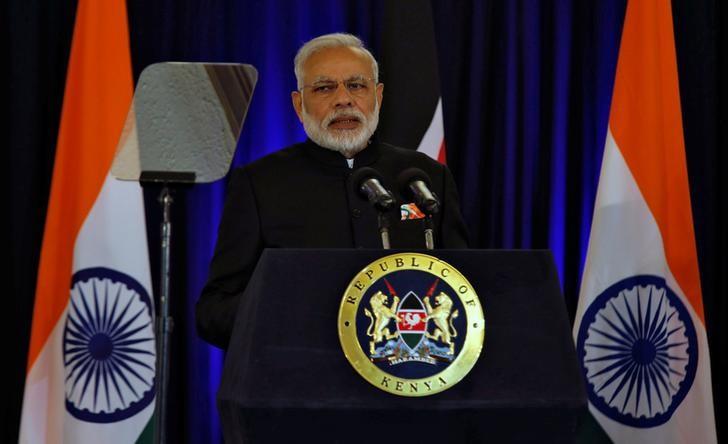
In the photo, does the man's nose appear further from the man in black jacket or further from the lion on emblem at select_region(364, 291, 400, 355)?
the lion on emblem at select_region(364, 291, 400, 355)

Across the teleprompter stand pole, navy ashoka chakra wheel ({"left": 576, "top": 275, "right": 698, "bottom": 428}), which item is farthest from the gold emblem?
navy ashoka chakra wheel ({"left": 576, "top": 275, "right": 698, "bottom": 428})

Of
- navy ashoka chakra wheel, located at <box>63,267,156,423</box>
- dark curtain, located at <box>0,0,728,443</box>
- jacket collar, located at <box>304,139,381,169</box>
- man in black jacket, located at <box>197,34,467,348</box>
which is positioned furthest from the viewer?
dark curtain, located at <box>0,0,728,443</box>

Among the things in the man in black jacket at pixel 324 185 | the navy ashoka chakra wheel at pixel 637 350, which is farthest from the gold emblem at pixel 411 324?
the navy ashoka chakra wheel at pixel 637 350

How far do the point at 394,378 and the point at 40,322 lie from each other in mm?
2410

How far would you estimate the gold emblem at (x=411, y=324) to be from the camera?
1.44m

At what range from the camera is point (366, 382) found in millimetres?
1432

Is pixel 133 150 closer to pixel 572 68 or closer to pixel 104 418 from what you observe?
pixel 104 418

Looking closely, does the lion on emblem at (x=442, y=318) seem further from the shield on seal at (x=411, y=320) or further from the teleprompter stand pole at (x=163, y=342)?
the teleprompter stand pole at (x=163, y=342)

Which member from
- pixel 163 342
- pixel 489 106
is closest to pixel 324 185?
pixel 163 342

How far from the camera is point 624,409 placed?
367cm

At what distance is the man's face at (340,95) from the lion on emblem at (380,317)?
1148mm

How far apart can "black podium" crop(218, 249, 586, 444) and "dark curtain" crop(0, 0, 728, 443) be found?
96.4 inches

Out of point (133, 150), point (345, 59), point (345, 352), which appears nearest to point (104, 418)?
point (133, 150)

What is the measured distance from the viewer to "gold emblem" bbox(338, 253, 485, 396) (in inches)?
56.6
